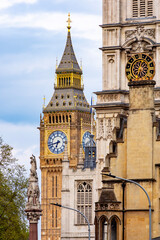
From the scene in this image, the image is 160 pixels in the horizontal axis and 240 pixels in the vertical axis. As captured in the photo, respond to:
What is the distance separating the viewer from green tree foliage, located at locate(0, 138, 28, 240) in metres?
96.1

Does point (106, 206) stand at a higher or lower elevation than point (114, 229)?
higher

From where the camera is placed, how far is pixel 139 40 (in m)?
115

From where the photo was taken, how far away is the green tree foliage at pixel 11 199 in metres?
96.1

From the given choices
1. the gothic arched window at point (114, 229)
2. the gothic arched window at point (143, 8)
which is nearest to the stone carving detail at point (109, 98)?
the gothic arched window at point (143, 8)

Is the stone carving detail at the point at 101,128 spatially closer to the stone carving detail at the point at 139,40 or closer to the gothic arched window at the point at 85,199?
the stone carving detail at the point at 139,40

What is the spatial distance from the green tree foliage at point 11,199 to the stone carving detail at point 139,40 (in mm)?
21458

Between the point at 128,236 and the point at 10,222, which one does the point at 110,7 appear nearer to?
the point at 10,222

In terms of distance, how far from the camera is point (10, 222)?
9662cm

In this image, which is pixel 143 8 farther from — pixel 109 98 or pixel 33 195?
pixel 33 195

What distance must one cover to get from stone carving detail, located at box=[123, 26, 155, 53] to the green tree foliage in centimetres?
2146

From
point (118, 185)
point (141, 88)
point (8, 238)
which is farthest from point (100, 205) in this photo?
point (8, 238)

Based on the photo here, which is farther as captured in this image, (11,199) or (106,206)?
(11,199)

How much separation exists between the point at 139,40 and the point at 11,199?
25.0 m

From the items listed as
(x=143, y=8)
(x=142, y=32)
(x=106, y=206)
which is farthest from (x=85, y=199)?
(x=106, y=206)
